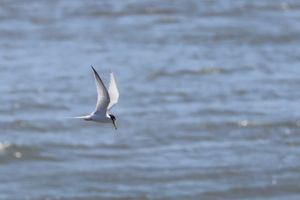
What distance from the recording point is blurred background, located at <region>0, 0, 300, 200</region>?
65.5 feet

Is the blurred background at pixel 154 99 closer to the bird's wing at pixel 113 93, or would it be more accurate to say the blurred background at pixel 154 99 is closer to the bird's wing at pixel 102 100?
the bird's wing at pixel 113 93

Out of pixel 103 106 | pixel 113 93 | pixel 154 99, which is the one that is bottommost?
pixel 103 106

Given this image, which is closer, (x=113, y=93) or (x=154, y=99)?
(x=113, y=93)

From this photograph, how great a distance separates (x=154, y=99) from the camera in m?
24.0

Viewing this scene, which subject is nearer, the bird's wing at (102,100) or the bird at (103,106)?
the bird at (103,106)

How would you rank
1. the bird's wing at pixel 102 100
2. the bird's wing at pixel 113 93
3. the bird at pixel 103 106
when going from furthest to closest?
1. the bird's wing at pixel 113 93
2. the bird's wing at pixel 102 100
3. the bird at pixel 103 106

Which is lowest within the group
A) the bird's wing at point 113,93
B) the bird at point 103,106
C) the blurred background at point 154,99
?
the bird at point 103,106

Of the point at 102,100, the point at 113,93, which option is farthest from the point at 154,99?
the point at 102,100

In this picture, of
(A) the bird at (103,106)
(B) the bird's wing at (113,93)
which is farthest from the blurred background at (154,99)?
(A) the bird at (103,106)

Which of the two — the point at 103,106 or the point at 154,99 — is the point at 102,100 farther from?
the point at 154,99

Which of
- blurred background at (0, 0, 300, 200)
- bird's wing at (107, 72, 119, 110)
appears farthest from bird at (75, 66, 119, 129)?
blurred background at (0, 0, 300, 200)

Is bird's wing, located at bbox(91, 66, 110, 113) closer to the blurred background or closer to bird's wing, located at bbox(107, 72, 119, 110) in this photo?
bird's wing, located at bbox(107, 72, 119, 110)

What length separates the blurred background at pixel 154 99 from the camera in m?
20.0

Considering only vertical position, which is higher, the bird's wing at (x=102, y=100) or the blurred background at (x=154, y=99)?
Result: the blurred background at (x=154, y=99)
